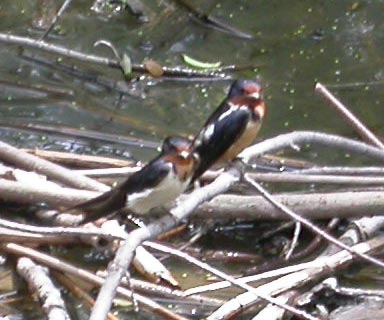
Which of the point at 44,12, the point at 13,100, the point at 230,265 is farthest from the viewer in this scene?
the point at 44,12

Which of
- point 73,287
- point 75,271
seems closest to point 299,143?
point 75,271

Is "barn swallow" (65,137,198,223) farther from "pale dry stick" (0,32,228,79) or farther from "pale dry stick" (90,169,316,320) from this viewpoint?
"pale dry stick" (0,32,228,79)

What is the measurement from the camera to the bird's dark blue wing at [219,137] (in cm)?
475

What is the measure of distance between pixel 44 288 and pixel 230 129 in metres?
0.97

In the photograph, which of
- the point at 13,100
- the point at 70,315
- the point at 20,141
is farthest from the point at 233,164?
the point at 13,100

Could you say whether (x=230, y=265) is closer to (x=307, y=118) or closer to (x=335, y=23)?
(x=307, y=118)

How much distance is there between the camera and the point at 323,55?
8023 millimetres

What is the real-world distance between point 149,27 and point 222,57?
67 cm

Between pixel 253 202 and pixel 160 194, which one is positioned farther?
pixel 253 202

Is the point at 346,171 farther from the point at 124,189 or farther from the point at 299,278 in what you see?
the point at 124,189

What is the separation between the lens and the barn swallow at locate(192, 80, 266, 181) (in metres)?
4.76

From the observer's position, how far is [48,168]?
561 centimetres

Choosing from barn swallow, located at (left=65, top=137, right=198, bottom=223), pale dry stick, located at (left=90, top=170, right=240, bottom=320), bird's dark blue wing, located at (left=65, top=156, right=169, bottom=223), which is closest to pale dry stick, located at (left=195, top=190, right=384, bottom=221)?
bird's dark blue wing, located at (left=65, top=156, right=169, bottom=223)

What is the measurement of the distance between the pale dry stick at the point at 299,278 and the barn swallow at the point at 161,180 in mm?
493
